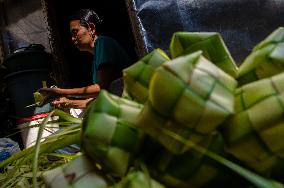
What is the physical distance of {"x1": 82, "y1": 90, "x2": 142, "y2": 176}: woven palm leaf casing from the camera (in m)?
0.47

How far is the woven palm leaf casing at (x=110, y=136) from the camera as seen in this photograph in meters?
0.47

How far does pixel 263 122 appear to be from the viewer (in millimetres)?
438

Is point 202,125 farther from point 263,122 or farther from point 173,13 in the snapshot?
point 173,13

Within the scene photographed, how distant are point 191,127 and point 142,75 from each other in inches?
5.1

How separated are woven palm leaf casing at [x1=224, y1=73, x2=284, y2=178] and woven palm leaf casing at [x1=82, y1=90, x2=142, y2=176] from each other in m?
A: 0.11

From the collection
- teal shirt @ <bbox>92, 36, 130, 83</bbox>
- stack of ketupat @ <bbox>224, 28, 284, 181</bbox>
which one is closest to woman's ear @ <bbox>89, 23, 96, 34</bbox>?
teal shirt @ <bbox>92, 36, 130, 83</bbox>

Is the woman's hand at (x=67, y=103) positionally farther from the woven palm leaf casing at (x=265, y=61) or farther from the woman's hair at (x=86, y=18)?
the woven palm leaf casing at (x=265, y=61)

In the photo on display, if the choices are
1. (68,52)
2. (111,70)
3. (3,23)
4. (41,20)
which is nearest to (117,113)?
(111,70)

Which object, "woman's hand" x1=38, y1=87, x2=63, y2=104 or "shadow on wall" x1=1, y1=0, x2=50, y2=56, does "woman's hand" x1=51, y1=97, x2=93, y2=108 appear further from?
"shadow on wall" x1=1, y1=0, x2=50, y2=56

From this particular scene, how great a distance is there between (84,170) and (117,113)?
8 cm

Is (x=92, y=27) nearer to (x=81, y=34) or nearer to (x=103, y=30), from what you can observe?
(x=81, y=34)

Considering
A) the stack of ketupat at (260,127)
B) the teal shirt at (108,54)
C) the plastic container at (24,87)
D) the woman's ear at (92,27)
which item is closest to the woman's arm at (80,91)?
the teal shirt at (108,54)

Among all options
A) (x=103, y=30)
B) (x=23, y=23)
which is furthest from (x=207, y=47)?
(x=23, y=23)

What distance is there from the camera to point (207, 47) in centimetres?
55
